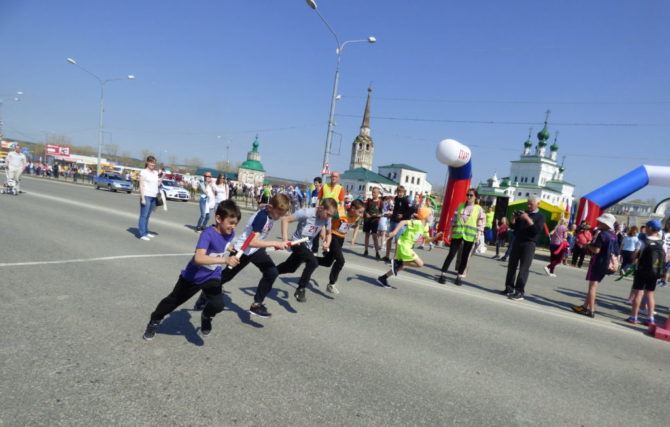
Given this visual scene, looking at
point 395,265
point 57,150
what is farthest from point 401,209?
point 57,150

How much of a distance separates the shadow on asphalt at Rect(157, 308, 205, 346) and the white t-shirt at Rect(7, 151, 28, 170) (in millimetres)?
14902

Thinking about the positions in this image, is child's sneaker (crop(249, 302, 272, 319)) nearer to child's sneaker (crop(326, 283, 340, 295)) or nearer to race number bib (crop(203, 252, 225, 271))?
race number bib (crop(203, 252, 225, 271))

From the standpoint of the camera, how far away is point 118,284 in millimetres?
5152

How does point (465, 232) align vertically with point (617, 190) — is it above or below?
below

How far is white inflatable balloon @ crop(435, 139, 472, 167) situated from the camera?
1427 cm

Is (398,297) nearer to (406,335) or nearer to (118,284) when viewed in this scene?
(406,335)

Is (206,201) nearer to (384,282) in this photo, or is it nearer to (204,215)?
(204,215)

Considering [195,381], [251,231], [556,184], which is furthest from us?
[556,184]

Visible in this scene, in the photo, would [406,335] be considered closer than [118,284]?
Yes

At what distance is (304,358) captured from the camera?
11.5 ft

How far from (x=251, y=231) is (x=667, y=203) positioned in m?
25.3

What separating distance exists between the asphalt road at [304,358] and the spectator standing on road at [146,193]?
2.39 metres

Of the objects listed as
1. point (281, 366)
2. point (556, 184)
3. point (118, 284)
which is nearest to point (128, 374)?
point (281, 366)

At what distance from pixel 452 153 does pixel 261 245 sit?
1184 cm
